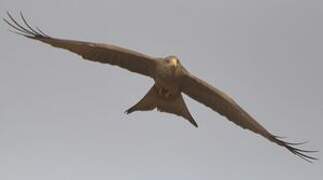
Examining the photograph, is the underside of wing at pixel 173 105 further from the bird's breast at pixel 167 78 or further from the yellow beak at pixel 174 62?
the yellow beak at pixel 174 62

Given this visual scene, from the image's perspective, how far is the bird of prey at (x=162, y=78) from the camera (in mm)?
3988

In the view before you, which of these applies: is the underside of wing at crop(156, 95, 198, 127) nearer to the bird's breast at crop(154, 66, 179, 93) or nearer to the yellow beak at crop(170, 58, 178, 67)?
the bird's breast at crop(154, 66, 179, 93)

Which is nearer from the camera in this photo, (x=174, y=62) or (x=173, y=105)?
(x=174, y=62)

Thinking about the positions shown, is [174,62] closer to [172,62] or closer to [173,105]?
[172,62]

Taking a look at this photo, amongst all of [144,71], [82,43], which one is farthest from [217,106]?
[82,43]

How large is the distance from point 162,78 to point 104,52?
298 millimetres

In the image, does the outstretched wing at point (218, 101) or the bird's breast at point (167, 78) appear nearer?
the bird's breast at point (167, 78)

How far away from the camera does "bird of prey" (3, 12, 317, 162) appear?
3.99m

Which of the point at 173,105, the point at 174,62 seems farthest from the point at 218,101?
the point at 174,62

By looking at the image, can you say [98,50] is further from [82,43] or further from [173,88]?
[173,88]

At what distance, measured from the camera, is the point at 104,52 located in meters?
4.05

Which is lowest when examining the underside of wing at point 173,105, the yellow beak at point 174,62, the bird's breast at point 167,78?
the underside of wing at point 173,105

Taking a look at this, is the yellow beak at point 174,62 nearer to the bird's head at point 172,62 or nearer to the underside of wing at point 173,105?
the bird's head at point 172,62

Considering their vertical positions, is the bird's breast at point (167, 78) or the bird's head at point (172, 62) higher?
the bird's head at point (172, 62)
